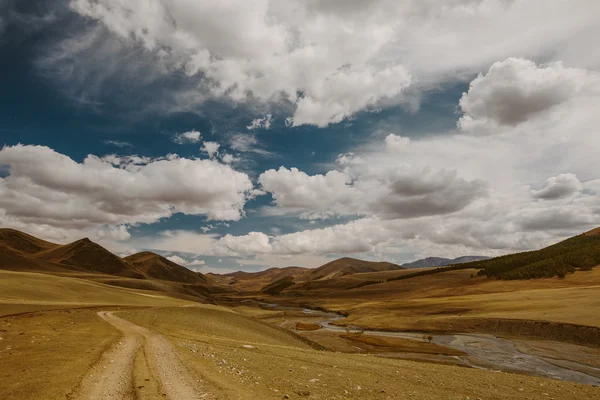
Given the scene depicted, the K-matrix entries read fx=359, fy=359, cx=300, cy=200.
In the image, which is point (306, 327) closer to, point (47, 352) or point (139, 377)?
point (47, 352)

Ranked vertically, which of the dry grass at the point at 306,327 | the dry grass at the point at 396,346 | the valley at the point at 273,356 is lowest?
the dry grass at the point at 306,327

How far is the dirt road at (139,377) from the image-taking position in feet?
47.9

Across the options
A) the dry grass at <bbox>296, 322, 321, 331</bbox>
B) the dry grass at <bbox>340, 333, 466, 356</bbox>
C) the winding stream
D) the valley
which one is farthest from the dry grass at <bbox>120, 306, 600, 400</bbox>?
the dry grass at <bbox>296, 322, 321, 331</bbox>

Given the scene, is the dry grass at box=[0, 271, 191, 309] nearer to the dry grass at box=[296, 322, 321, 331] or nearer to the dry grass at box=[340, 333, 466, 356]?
the dry grass at box=[296, 322, 321, 331]

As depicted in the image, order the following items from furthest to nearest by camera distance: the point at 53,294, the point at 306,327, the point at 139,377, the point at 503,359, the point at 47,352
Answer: the point at 306,327
the point at 53,294
the point at 503,359
the point at 47,352
the point at 139,377

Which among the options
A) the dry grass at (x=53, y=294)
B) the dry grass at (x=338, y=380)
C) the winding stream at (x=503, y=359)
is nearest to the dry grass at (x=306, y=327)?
the winding stream at (x=503, y=359)

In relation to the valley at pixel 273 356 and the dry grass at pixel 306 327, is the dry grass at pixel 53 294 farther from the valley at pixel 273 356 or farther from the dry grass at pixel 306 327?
the dry grass at pixel 306 327

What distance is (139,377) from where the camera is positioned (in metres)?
17.2

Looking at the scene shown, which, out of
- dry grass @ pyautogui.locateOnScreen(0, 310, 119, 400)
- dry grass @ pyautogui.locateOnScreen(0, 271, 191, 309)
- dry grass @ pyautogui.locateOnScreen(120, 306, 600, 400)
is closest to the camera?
dry grass @ pyautogui.locateOnScreen(0, 310, 119, 400)

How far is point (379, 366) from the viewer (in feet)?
89.4

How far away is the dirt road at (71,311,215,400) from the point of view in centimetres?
1459

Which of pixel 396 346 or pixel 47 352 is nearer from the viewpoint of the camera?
pixel 47 352

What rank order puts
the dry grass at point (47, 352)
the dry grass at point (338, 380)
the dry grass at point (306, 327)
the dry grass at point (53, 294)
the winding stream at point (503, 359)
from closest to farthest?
the dry grass at point (47, 352) → the dry grass at point (338, 380) → the winding stream at point (503, 359) → the dry grass at point (53, 294) → the dry grass at point (306, 327)

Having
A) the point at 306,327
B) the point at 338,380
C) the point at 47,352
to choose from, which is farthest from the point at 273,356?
the point at 306,327
